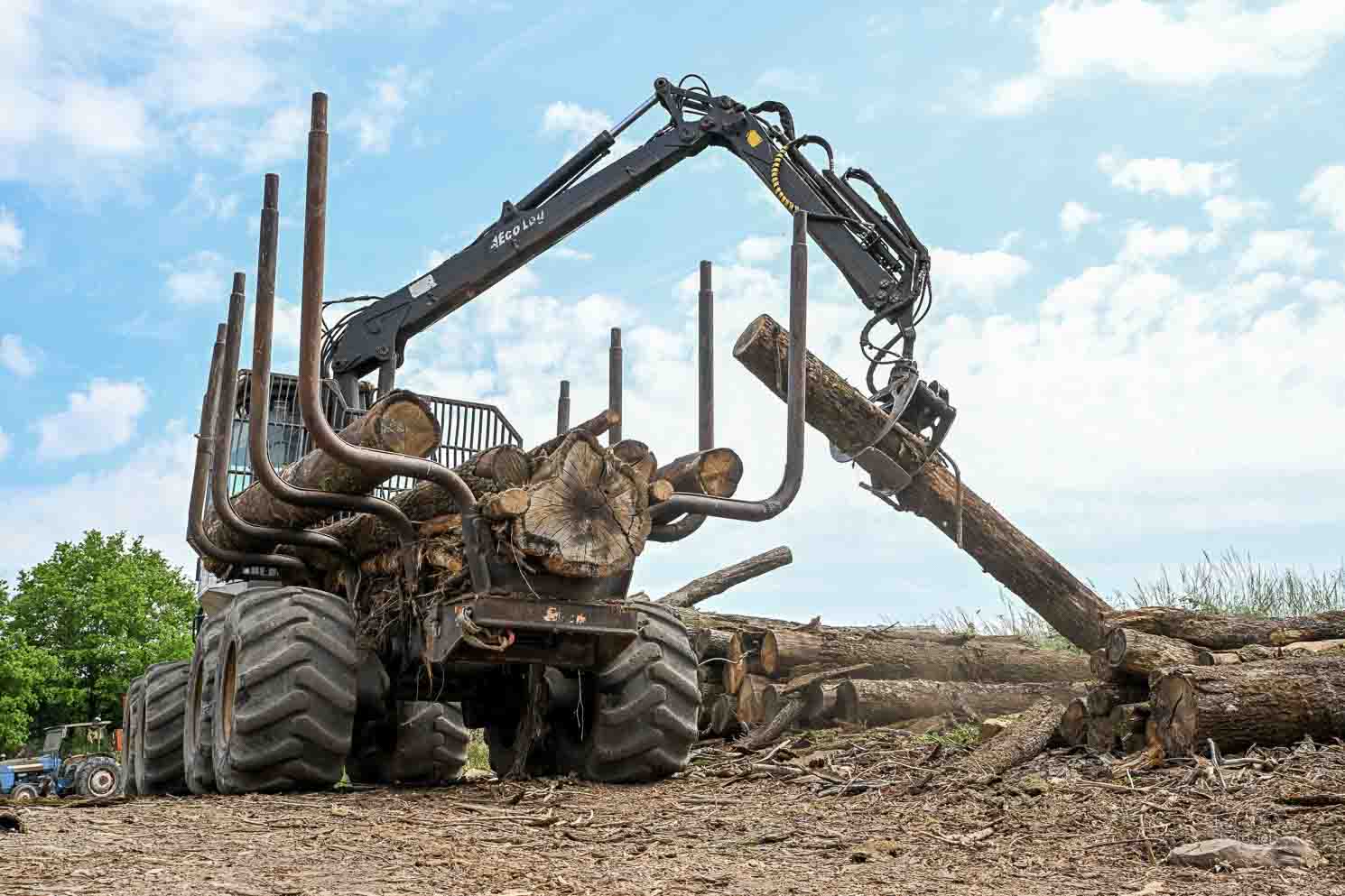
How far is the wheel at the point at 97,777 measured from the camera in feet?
58.2

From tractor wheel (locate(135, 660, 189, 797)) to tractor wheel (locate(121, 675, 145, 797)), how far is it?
221 mm

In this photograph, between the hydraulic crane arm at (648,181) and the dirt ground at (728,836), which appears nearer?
the dirt ground at (728,836)

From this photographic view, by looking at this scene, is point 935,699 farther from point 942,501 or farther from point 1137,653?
point 1137,653

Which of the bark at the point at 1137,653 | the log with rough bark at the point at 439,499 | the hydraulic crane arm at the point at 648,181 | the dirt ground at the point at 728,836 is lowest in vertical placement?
the dirt ground at the point at 728,836

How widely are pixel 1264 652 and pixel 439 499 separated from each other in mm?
4640

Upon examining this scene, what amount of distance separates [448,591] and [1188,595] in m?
9.34

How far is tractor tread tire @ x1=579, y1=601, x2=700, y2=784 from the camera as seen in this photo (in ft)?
21.4

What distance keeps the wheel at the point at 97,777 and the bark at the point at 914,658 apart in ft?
38.9

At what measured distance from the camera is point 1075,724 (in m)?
6.98

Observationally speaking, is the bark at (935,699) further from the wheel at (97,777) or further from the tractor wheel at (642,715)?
the wheel at (97,777)

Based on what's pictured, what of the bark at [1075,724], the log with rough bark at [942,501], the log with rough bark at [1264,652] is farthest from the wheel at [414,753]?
the log with rough bark at [1264,652]

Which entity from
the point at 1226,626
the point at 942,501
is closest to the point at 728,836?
the point at 1226,626

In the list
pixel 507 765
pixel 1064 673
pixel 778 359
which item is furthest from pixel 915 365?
pixel 507 765

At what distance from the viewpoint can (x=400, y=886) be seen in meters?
3.94
